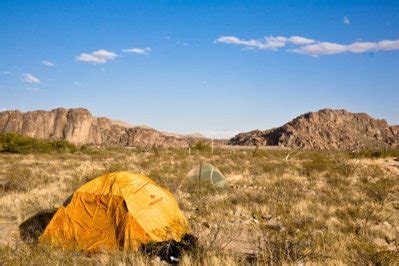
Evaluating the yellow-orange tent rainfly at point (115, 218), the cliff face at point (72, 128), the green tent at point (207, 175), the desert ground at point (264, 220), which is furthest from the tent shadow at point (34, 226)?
the cliff face at point (72, 128)

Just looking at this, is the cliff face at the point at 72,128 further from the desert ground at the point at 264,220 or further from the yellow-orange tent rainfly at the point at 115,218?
the yellow-orange tent rainfly at the point at 115,218

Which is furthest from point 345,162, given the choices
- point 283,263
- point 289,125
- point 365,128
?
point 365,128

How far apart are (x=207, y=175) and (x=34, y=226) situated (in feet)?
25.4

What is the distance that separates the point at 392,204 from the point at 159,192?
720cm

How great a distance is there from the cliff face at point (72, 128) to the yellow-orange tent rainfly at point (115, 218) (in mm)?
129179

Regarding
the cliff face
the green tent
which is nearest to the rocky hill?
the cliff face

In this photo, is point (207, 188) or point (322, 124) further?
point (322, 124)

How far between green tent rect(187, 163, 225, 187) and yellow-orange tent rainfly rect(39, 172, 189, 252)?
286 inches

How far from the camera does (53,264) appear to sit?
617 cm

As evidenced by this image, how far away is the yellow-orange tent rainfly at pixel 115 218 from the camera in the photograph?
7449 mm

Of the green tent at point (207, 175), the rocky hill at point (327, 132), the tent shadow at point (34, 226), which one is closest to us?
the tent shadow at point (34, 226)

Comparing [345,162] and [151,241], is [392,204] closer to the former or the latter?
[151,241]

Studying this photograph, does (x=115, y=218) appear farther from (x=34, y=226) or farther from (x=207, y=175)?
(x=207, y=175)

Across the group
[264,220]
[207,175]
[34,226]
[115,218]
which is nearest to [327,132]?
[207,175]
